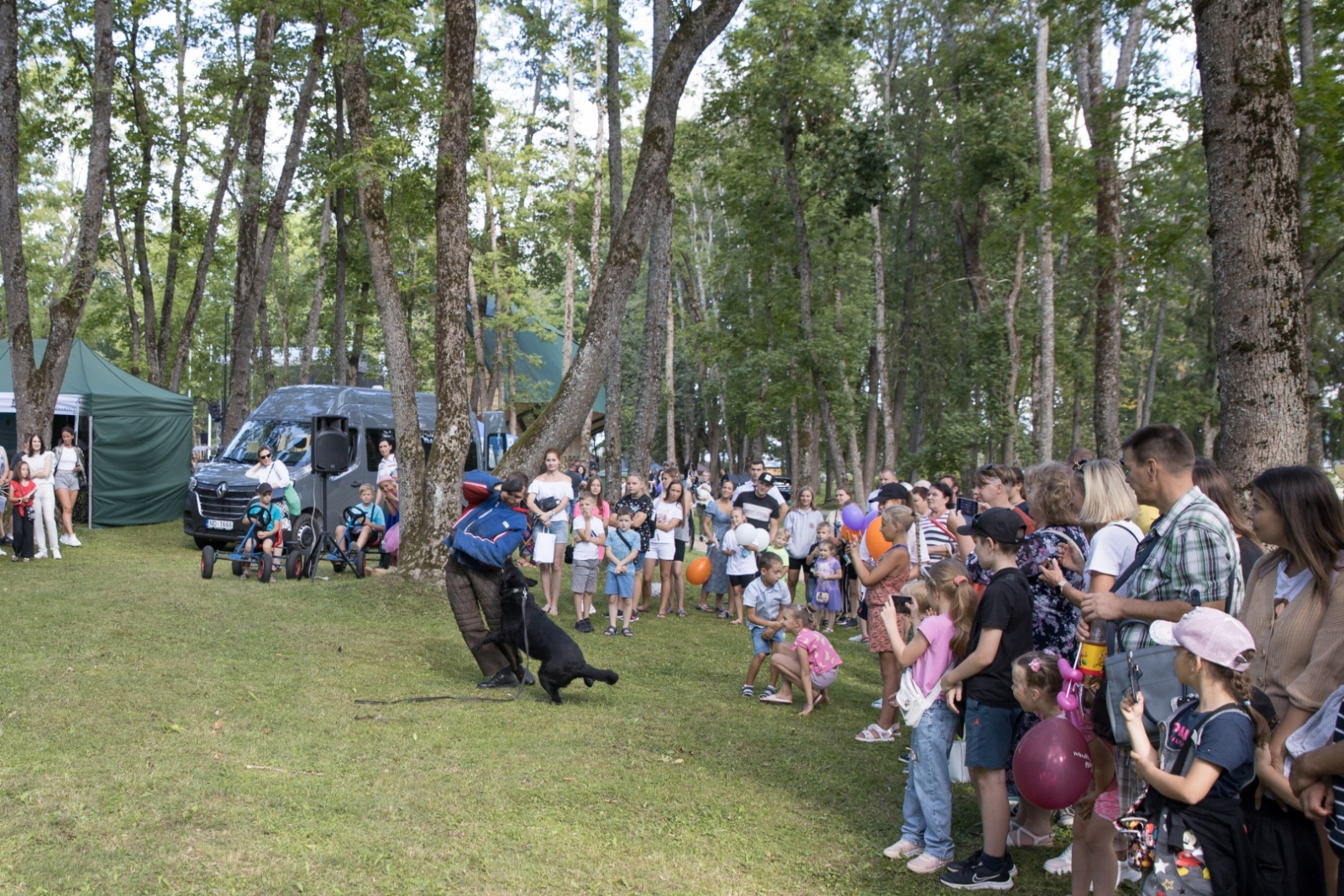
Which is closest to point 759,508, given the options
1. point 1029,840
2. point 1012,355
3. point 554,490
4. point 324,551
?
point 554,490

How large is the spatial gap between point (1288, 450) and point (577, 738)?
474 centimetres

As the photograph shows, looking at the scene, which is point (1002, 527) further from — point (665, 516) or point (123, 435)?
point (123, 435)

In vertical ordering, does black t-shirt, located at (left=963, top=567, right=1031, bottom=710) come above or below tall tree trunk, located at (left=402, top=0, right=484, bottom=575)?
below

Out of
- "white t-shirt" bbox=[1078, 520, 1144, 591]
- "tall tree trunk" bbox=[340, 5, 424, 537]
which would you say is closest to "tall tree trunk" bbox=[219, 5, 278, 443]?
"tall tree trunk" bbox=[340, 5, 424, 537]

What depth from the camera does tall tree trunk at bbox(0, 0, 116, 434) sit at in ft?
47.5

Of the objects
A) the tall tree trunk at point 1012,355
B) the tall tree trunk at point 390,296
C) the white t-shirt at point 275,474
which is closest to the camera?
the tall tree trunk at point 390,296

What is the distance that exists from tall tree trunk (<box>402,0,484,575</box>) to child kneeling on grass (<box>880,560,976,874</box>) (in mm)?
8259

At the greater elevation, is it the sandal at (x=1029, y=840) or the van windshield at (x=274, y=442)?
the van windshield at (x=274, y=442)

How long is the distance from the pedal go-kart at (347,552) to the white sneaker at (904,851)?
33.4 feet

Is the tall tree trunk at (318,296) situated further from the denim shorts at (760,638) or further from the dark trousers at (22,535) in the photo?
the denim shorts at (760,638)

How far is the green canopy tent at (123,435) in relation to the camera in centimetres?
2022

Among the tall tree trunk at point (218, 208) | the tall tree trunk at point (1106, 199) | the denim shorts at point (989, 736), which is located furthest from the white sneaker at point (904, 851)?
the tall tree trunk at point (218, 208)

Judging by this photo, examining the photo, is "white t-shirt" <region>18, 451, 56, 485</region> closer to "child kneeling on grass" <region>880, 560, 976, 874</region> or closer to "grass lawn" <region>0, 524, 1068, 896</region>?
"grass lawn" <region>0, 524, 1068, 896</region>

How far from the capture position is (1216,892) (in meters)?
3.21
